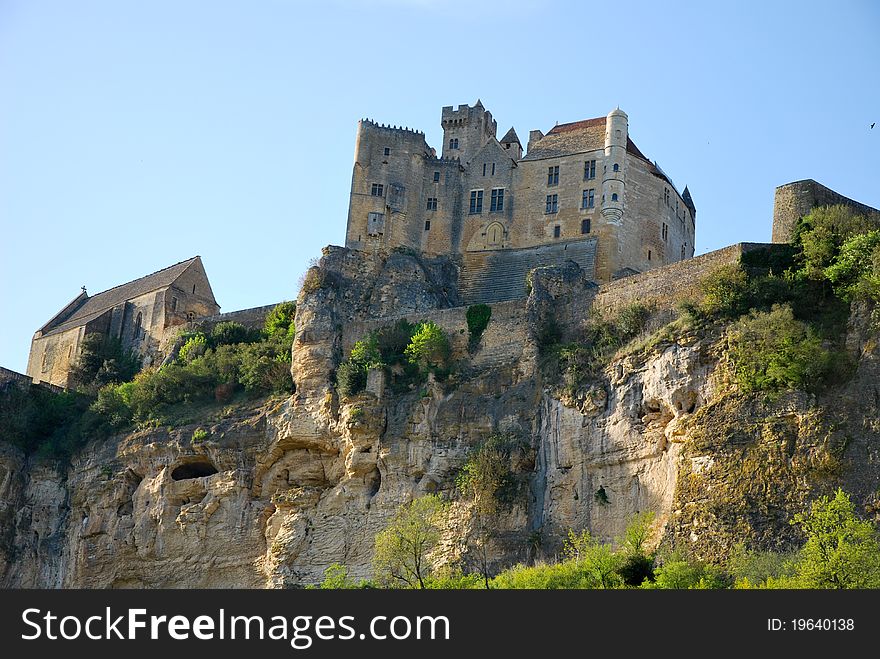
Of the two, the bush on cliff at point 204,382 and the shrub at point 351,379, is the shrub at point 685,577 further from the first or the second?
the bush on cliff at point 204,382

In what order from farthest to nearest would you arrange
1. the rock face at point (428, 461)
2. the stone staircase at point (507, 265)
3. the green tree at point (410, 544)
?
the stone staircase at point (507, 265) < the green tree at point (410, 544) < the rock face at point (428, 461)

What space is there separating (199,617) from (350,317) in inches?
923

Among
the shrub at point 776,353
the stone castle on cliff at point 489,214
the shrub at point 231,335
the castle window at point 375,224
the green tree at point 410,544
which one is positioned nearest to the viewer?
the shrub at point 776,353

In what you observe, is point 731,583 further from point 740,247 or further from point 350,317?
point 350,317

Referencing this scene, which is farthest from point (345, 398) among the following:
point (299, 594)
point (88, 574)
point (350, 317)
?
point (299, 594)

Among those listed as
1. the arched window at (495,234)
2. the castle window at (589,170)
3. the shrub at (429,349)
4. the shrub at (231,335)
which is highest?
the castle window at (589,170)

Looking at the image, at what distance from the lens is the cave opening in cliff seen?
5066cm

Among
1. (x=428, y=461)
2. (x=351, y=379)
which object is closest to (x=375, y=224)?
(x=351, y=379)

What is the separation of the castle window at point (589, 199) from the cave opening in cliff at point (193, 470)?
17238 mm

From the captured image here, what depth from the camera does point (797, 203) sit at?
44656 mm

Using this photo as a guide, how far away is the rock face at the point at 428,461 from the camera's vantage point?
38.6m

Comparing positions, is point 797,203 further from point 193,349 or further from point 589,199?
point 193,349

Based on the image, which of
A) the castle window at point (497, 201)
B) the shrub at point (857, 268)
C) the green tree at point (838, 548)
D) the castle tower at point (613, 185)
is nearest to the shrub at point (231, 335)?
the castle window at point (497, 201)

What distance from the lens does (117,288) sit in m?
67.3
